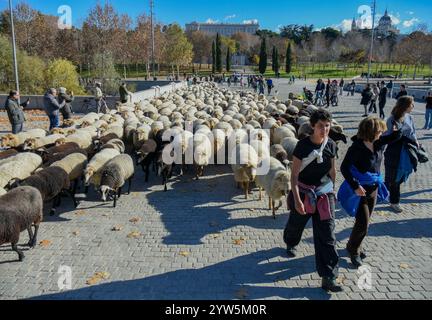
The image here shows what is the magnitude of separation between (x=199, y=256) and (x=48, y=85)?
100 feet

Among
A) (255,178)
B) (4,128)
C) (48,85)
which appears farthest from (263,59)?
(255,178)

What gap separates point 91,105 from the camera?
26.4 metres

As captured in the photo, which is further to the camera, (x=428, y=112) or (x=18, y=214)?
(x=428, y=112)

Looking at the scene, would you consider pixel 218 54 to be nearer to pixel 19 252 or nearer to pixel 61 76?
pixel 61 76

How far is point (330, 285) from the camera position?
5.24m

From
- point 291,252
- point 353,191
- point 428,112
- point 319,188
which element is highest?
point 428,112

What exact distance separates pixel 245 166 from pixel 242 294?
4.14 metres

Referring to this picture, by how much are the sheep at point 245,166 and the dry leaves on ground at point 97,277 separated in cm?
427

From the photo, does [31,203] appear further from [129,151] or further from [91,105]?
[91,105]

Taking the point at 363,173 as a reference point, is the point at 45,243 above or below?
below

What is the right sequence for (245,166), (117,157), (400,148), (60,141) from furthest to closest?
1. (60,141)
2. (117,157)
3. (245,166)
4. (400,148)

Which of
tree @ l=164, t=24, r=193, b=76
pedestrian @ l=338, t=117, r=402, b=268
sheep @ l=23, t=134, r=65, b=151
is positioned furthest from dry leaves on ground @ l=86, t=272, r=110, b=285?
tree @ l=164, t=24, r=193, b=76

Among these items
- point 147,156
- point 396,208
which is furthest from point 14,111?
point 396,208

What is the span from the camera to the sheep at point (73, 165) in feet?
Result: 29.0
